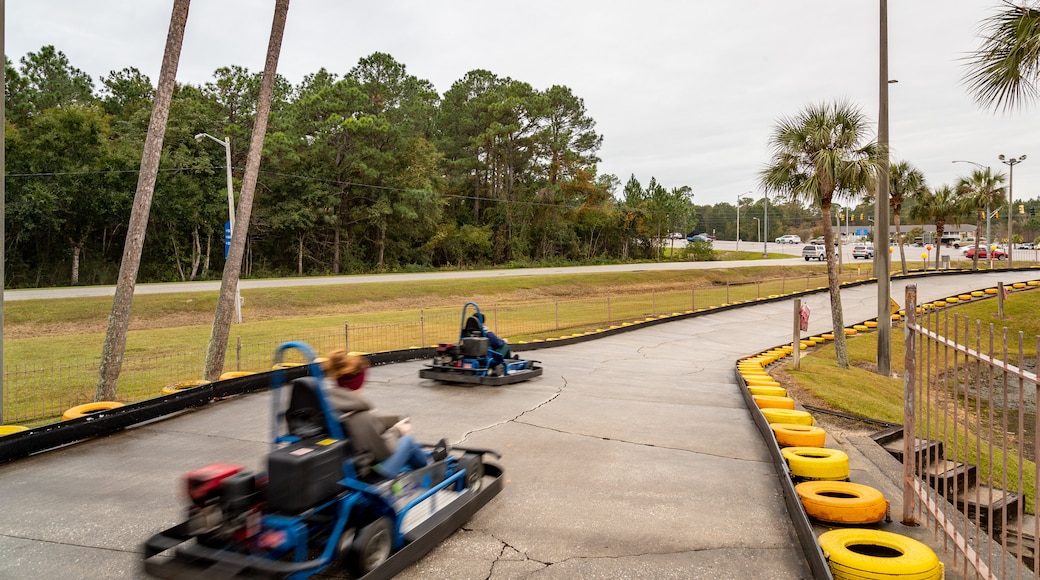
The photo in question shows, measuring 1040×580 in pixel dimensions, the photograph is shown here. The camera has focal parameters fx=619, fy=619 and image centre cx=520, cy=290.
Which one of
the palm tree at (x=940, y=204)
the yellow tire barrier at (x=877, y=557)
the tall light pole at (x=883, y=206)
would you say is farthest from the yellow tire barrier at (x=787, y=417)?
the palm tree at (x=940, y=204)

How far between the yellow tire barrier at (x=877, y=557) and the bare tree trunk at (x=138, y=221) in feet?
37.3

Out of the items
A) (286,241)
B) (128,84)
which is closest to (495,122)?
(286,241)

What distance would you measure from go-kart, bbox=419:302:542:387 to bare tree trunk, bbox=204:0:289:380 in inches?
179

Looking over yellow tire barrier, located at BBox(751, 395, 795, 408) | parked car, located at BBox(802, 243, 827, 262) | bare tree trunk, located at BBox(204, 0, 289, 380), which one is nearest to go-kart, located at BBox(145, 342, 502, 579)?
yellow tire barrier, located at BBox(751, 395, 795, 408)

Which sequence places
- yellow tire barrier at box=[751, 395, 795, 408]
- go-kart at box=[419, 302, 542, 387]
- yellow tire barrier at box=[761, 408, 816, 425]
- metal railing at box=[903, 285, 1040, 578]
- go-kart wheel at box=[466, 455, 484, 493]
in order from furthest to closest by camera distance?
go-kart at box=[419, 302, 542, 387], yellow tire barrier at box=[751, 395, 795, 408], yellow tire barrier at box=[761, 408, 816, 425], go-kart wheel at box=[466, 455, 484, 493], metal railing at box=[903, 285, 1040, 578]

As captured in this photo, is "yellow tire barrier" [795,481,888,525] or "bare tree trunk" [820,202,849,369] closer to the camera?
"yellow tire barrier" [795,481,888,525]

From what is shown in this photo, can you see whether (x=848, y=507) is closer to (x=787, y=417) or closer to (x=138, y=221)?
(x=787, y=417)

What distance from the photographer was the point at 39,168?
33312 mm

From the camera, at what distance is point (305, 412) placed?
4363 mm

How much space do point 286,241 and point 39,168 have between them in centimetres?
1574

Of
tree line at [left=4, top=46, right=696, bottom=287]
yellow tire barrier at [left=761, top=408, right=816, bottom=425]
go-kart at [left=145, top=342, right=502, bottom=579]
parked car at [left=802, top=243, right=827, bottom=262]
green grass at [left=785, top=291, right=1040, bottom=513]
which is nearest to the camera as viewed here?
go-kart at [left=145, top=342, right=502, bottom=579]

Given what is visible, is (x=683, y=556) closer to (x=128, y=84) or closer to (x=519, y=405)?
(x=519, y=405)

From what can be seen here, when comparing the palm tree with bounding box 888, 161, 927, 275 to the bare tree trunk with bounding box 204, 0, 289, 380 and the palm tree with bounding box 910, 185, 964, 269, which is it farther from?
the bare tree trunk with bounding box 204, 0, 289, 380

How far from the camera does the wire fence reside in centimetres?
1191
